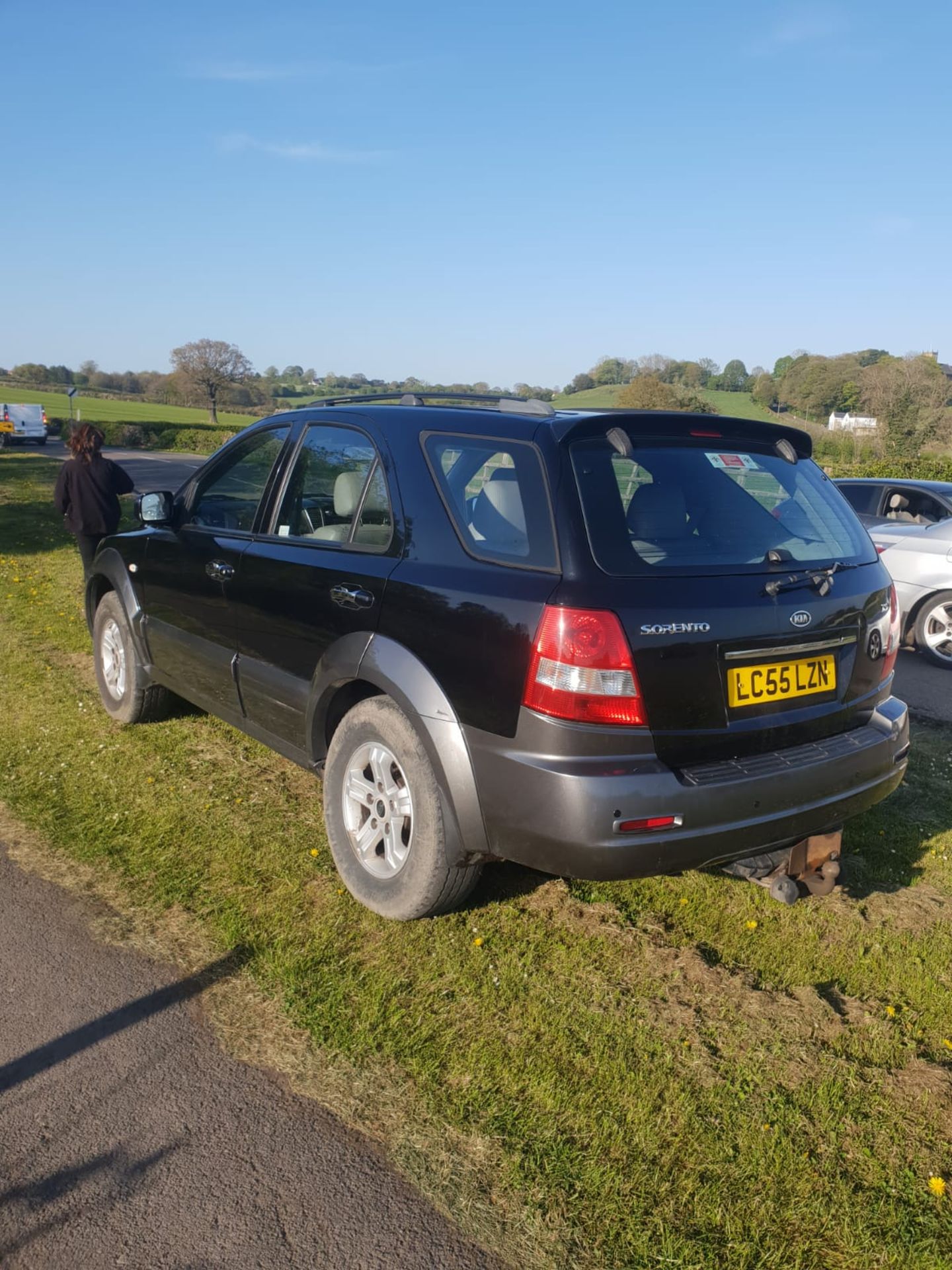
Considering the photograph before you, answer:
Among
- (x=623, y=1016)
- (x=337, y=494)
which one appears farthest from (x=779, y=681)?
(x=337, y=494)

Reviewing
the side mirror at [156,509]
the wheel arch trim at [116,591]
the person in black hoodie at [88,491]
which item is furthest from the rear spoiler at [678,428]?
the person in black hoodie at [88,491]

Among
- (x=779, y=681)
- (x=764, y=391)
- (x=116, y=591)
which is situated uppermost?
(x=764, y=391)

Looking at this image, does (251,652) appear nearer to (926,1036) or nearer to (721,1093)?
(721,1093)

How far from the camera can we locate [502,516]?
3.33 metres

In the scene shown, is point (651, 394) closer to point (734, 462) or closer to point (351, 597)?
point (734, 462)

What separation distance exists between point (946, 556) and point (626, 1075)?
753 centimetres

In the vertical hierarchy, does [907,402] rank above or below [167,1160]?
above

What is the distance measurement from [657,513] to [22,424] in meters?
46.9

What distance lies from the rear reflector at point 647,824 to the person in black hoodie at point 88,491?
6.58m

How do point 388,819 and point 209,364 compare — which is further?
point 209,364

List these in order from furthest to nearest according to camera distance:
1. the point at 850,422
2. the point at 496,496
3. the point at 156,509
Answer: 1. the point at 850,422
2. the point at 156,509
3. the point at 496,496

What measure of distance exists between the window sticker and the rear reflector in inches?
51.6

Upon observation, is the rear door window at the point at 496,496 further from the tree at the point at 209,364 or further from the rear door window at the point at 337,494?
the tree at the point at 209,364

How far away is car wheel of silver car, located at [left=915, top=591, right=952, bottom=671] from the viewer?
892 centimetres
